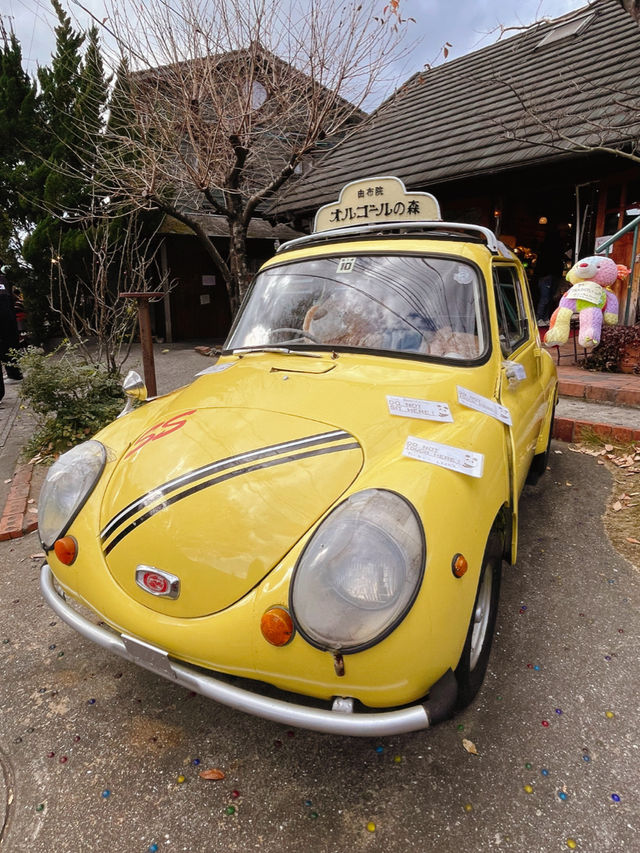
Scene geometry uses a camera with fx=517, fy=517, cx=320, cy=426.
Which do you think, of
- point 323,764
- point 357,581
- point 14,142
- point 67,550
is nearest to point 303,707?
point 357,581

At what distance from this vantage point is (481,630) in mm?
2059

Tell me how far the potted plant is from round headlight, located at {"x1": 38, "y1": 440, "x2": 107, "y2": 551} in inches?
233

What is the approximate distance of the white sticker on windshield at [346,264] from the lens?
2828 millimetres

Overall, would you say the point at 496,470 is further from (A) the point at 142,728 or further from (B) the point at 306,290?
(A) the point at 142,728

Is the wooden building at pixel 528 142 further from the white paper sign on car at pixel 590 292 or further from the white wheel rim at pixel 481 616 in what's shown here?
the white wheel rim at pixel 481 616

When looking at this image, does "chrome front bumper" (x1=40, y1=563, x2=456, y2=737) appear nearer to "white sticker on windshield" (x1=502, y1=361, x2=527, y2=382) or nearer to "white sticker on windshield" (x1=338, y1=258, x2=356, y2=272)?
"white sticker on windshield" (x1=502, y1=361, x2=527, y2=382)

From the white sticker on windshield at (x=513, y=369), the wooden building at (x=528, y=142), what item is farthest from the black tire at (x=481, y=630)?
the wooden building at (x=528, y=142)

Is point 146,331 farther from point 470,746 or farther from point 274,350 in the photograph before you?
point 470,746

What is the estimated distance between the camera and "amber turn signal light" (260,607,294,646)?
1491 mm

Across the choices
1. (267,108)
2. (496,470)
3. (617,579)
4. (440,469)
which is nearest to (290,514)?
(440,469)

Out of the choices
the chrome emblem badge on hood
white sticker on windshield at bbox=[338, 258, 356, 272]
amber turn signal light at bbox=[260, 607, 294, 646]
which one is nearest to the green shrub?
white sticker on windshield at bbox=[338, 258, 356, 272]

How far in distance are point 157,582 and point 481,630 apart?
1.27 metres

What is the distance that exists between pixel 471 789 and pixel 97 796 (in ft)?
4.16

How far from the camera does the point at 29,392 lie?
494 cm
